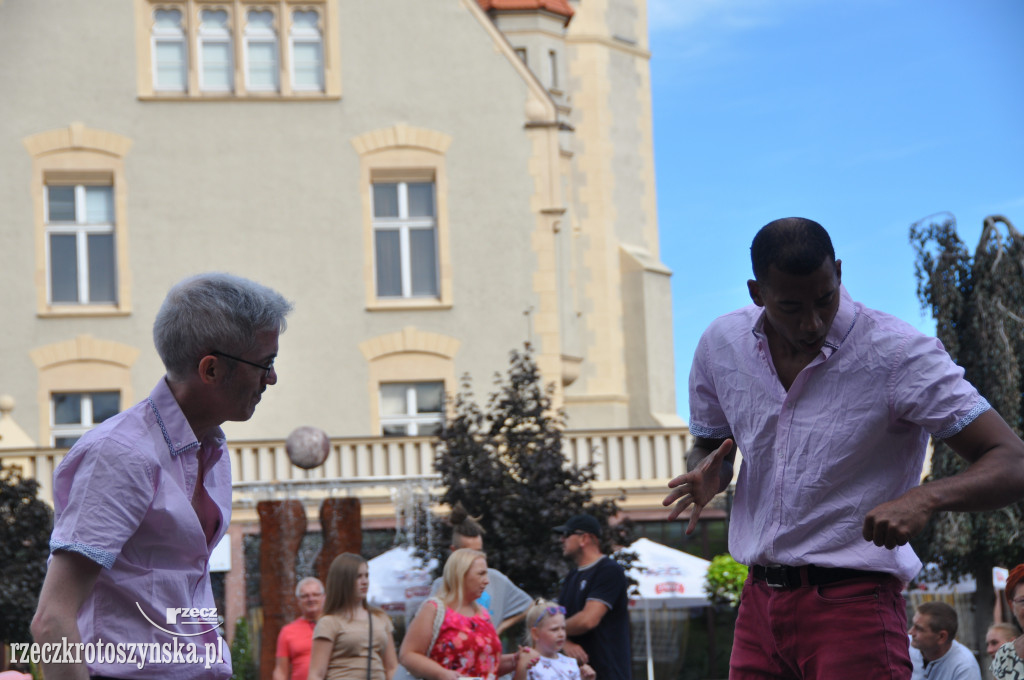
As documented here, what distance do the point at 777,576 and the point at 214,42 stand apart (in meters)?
22.6

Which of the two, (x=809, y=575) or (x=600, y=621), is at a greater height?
(x=809, y=575)

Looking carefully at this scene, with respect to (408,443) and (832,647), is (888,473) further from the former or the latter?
(408,443)

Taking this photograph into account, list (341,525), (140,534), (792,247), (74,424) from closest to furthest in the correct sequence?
(140,534) → (792,247) → (341,525) → (74,424)

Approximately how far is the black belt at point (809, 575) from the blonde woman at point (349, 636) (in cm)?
517

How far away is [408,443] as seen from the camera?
23.7 meters

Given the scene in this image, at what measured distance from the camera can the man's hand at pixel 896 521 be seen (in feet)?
11.7

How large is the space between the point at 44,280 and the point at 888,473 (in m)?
22.2

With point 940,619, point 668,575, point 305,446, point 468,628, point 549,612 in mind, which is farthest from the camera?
point 305,446

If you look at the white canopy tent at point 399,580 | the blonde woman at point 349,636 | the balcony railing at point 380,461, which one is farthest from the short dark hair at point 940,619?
the balcony railing at point 380,461

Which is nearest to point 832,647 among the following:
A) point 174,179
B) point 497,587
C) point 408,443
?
point 497,587

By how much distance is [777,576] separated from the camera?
13.2 feet

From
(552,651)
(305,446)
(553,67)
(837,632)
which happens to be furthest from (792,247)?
(553,67)

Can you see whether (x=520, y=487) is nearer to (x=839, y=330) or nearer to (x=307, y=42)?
(x=307, y=42)

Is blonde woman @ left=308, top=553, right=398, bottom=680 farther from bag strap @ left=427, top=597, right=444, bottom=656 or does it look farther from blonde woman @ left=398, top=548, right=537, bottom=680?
bag strap @ left=427, top=597, right=444, bottom=656
